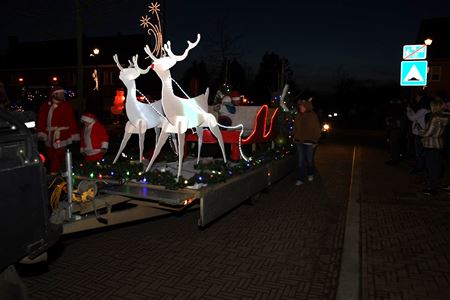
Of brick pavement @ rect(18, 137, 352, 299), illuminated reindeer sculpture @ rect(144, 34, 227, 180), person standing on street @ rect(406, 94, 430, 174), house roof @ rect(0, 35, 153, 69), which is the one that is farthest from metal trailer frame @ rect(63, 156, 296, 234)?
house roof @ rect(0, 35, 153, 69)

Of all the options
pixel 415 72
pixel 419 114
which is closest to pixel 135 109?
pixel 419 114

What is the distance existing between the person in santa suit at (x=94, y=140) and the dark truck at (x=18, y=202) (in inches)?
163

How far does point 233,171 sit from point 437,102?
4.46 m

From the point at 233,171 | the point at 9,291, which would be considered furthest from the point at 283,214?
the point at 9,291

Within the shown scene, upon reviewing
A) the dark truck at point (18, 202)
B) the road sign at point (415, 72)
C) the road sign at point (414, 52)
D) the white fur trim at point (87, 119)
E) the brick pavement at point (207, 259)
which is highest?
the road sign at point (414, 52)

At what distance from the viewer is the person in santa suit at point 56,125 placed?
24.1 ft

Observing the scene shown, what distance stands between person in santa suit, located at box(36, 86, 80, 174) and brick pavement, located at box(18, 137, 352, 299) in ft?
6.64

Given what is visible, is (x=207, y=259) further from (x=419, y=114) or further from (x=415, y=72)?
(x=415, y=72)

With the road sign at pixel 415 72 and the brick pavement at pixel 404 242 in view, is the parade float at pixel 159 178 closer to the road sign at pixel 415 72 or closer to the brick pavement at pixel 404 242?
the brick pavement at pixel 404 242

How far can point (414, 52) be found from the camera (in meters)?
15.1

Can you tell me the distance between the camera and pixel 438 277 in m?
4.75

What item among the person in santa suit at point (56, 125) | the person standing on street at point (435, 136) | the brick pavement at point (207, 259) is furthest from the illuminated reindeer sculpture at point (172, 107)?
the person standing on street at point (435, 136)

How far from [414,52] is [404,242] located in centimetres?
1121

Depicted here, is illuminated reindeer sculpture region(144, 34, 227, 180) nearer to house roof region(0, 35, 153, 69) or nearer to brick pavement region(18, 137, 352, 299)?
brick pavement region(18, 137, 352, 299)
